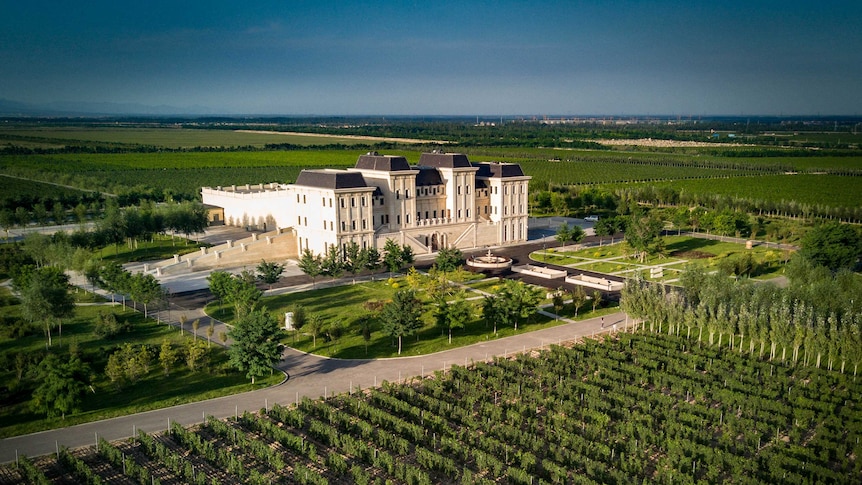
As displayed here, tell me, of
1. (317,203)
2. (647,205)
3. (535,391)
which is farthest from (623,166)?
(535,391)

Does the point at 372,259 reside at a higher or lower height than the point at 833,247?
lower

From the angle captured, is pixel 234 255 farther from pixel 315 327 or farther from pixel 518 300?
pixel 518 300

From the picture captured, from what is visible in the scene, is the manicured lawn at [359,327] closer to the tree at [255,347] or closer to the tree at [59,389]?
the tree at [255,347]

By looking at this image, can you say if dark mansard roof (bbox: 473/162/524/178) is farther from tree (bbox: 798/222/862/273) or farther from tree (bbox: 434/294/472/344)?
tree (bbox: 434/294/472/344)

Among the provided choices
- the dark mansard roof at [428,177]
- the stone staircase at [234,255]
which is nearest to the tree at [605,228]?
the dark mansard roof at [428,177]

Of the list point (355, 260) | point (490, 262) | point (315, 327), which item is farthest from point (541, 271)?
point (315, 327)

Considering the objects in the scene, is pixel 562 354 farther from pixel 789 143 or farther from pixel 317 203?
pixel 789 143

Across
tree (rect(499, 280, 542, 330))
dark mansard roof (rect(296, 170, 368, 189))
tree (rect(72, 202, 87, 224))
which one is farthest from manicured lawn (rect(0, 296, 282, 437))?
tree (rect(72, 202, 87, 224))
